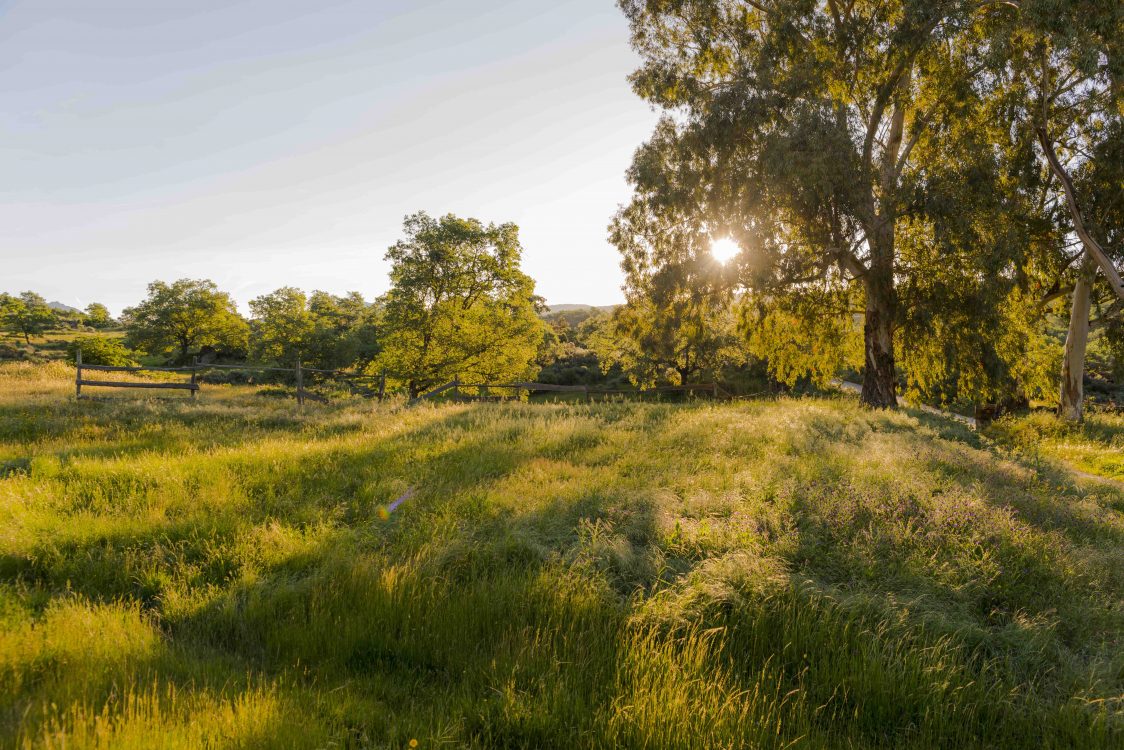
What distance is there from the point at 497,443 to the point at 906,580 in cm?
750

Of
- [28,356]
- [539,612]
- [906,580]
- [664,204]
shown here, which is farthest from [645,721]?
[28,356]

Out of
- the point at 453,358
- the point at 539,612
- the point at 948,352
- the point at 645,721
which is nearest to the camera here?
the point at 645,721

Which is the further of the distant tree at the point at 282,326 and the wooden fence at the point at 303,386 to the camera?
the distant tree at the point at 282,326

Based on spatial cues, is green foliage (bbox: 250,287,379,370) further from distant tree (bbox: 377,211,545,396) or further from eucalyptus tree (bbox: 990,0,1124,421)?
eucalyptus tree (bbox: 990,0,1124,421)

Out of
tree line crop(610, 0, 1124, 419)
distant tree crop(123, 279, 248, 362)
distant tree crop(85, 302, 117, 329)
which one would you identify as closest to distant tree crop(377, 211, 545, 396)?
tree line crop(610, 0, 1124, 419)

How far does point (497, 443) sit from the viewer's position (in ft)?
34.8

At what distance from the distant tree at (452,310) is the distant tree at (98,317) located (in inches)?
4056

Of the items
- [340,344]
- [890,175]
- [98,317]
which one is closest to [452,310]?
[890,175]

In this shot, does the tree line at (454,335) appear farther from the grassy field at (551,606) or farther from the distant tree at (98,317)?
the distant tree at (98,317)

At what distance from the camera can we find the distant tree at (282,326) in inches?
1826

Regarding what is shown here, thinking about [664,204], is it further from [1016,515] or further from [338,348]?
[338,348]

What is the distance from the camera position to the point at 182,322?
60.8 metres

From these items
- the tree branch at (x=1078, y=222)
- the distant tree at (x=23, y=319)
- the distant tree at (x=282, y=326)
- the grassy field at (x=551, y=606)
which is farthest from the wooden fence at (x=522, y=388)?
the distant tree at (x=23, y=319)

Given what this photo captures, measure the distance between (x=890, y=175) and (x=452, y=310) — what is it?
20807mm
